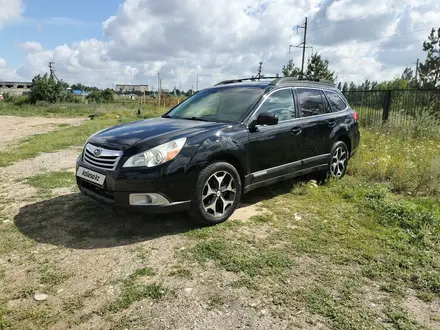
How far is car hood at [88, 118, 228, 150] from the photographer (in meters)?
3.71

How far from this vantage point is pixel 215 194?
3967 millimetres

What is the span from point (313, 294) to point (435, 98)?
10.9 meters

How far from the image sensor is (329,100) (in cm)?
577

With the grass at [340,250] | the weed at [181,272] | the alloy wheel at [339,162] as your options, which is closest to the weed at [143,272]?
the weed at [181,272]

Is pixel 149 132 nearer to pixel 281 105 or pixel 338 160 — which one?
pixel 281 105

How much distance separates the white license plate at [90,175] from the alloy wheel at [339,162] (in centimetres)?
380

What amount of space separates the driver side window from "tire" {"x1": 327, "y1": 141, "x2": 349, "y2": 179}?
1.23m

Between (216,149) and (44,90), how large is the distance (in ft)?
146

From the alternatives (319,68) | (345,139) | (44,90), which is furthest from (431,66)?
(44,90)

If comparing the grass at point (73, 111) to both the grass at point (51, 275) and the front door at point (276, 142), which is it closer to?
the front door at point (276, 142)

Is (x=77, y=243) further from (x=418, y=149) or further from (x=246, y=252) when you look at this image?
(x=418, y=149)

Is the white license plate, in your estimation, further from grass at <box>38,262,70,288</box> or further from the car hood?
grass at <box>38,262,70,288</box>

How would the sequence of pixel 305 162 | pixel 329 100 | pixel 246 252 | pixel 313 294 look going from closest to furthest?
1. pixel 313 294
2. pixel 246 252
3. pixel 305 162
4. pixel 329 100

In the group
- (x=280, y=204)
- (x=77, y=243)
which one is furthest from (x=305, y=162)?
(x=77, y=243)
